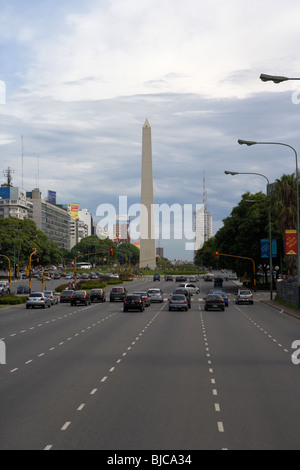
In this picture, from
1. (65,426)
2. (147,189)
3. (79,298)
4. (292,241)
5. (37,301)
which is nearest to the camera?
(65,426)

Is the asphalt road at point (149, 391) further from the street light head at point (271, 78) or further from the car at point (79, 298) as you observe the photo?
the car at point (79, 298)

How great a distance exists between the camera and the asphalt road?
1092cm

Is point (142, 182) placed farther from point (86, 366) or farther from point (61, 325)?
point (86, 366)

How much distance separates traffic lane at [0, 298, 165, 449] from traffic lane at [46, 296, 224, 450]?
41 centimetres

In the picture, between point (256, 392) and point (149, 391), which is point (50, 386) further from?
point (256, 392)

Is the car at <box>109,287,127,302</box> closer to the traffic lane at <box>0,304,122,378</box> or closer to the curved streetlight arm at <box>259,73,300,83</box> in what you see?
the traffic lane at <box>0,304,122,378</box>

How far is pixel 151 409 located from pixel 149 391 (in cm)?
212

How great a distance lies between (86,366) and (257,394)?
642 centimetres

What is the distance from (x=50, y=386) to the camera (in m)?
16.0

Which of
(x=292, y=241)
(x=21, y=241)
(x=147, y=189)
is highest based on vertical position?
(x=147, y=189)

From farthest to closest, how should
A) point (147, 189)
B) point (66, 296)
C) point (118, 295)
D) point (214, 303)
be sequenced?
point (147, 189)
point (118, 295)
point (66, 296)
point (214, 303)

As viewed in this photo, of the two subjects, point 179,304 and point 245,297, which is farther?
point 245,297

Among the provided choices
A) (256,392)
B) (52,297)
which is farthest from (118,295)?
(256,392)

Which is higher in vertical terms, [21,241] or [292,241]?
[21,241]
